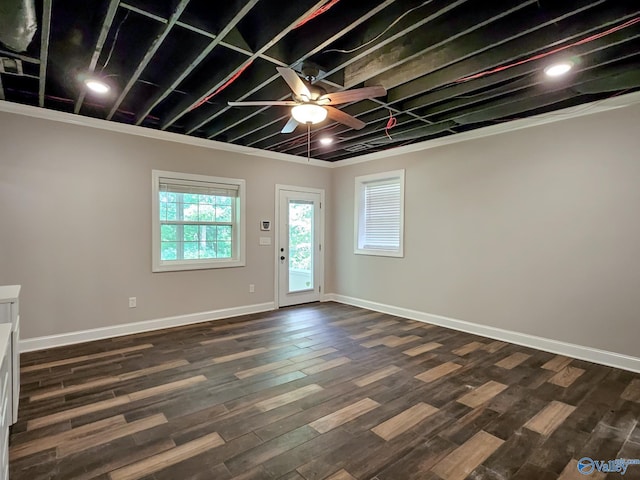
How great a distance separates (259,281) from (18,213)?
10.3 ft

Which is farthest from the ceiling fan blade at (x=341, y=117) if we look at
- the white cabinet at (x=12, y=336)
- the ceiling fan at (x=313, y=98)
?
the white cabinet at (x=12, y=336)

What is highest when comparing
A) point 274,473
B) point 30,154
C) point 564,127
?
point 564,127

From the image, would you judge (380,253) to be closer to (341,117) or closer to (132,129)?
(341,117)

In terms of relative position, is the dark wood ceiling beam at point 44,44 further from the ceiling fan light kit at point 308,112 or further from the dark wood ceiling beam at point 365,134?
the dark wood ceiling beam at point 365,134

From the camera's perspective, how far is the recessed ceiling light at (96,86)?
10.2 feet

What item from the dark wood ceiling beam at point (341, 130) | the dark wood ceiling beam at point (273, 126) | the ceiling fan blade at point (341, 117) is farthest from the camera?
the dark wood ceiling beam at point (341, 130)

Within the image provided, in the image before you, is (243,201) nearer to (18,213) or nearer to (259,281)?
(259,281)

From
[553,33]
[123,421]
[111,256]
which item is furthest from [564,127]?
[111,256]

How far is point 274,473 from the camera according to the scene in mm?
1994

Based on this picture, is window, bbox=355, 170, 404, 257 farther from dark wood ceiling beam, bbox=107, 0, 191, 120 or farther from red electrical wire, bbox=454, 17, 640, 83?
dark wood ceiling beam, bbox=107, 0, 191, 120

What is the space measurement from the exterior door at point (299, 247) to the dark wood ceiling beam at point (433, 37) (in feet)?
10.5

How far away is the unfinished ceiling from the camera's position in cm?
226

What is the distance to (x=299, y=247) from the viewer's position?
6352 mm

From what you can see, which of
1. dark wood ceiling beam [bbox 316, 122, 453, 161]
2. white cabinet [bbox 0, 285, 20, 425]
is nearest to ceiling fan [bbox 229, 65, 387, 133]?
dark wood ceiling beam [bbox 316, 122, 453, 161]
